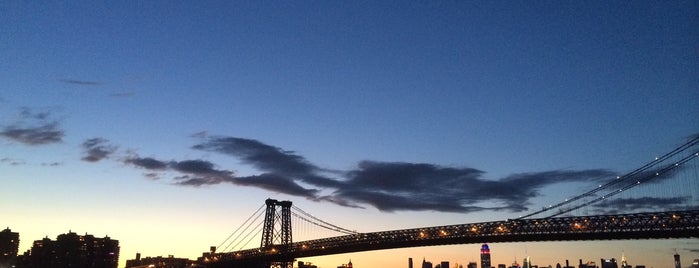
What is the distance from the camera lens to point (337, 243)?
112125 mm

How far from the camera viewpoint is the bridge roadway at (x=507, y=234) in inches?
2921

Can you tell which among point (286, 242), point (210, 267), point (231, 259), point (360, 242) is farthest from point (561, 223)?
point (210, 267)

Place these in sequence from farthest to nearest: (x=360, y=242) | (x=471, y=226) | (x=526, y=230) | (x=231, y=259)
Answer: (x=231, y=259)
(x=360, y=242)
(x=471, y=226)
(x=526, y=230)

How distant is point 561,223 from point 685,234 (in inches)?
Result: 642

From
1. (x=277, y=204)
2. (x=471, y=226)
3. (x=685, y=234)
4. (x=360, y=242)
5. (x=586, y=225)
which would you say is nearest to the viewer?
(x=685, y=234)

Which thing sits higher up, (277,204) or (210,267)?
(277,204)

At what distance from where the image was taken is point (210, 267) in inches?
4899

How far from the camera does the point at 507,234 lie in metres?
89.3

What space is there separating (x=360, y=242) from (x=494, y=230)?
88.1 feet

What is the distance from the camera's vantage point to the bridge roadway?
243ft

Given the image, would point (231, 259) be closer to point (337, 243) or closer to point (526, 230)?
point (337, 243)

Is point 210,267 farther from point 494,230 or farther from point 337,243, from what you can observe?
point 494,230

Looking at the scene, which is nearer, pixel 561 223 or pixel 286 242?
pixel 561 223

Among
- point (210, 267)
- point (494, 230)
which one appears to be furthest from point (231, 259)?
point (494, 230)
